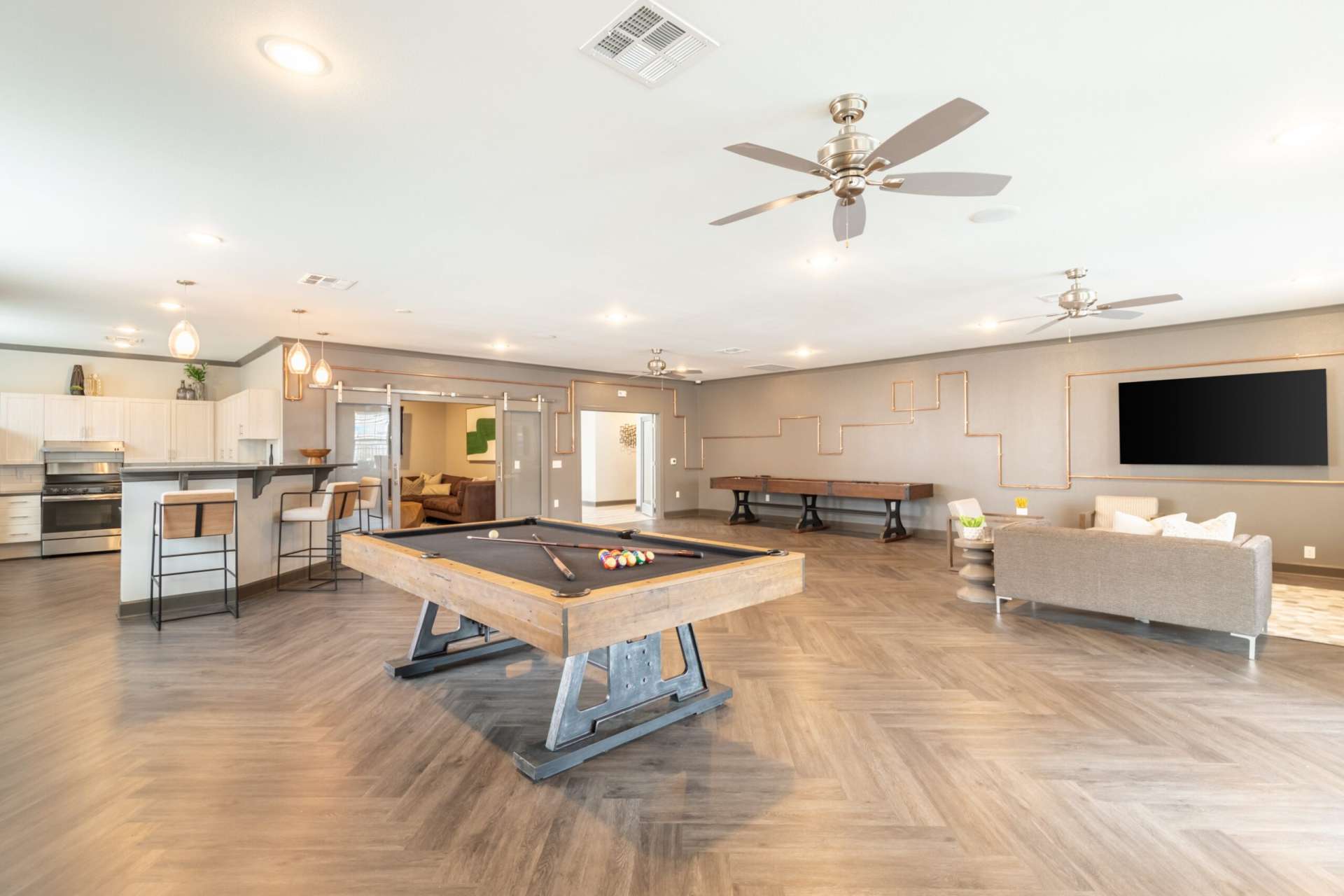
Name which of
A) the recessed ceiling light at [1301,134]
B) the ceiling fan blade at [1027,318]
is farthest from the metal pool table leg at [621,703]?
the ceiling fan blade at [1027,318]

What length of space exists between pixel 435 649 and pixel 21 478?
283 inches

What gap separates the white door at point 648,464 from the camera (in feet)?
36.7

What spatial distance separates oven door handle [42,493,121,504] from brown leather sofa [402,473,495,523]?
11.4 feet

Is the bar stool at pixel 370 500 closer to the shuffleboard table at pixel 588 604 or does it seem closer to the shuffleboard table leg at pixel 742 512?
the shuffleboard table at pixel 588 604

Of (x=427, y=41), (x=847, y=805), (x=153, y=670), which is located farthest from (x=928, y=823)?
(x=153, y=670)

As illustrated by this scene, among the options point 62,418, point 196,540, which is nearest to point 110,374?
point 62,418

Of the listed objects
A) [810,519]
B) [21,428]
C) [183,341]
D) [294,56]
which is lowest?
[810,519]

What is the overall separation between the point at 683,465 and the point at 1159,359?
23.0ft

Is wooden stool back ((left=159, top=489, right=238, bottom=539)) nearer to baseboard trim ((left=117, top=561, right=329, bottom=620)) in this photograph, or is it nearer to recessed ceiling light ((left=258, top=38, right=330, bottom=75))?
baseboard trim ((left=117, top=561, right=329, bottom=620))

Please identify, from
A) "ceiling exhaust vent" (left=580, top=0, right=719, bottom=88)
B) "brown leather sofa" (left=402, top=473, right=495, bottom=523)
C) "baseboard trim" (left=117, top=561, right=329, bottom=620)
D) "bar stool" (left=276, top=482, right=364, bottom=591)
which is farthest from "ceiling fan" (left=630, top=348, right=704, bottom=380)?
"ceiling exhaust vent" (left=580, top=0, right=719, bottom=88)

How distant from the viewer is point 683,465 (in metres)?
11.6

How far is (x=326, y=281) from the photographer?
15.7 ft

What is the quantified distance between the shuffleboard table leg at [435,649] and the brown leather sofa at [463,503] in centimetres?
489

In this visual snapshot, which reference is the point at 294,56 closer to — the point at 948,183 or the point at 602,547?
the point at 948,183
